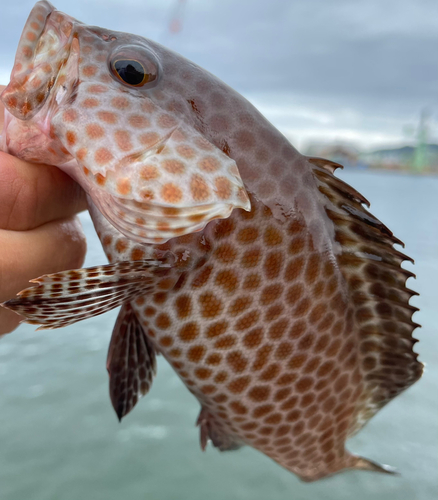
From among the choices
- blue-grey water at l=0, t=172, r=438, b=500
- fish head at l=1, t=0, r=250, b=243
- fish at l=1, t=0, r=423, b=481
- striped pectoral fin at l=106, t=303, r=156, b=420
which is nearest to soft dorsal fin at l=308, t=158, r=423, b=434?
fish at l=1, t=0, r=423, b=481

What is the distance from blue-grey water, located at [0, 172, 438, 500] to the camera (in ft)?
6.66

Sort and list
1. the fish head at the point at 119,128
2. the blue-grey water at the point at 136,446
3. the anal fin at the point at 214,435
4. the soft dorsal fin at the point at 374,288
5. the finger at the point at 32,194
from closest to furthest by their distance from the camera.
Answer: the fish head at the point at 119,128, the finger at the point at 32,194, the soft dorsal fin at the point at 374,288, the anal fin at the point at 214,435, the blue-grey water at the point at 136,446

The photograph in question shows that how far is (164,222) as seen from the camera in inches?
35.9

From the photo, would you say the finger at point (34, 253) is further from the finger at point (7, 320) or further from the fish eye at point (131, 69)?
the fish eye at point (131, 69)

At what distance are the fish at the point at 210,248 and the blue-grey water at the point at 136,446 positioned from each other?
0.80 meters

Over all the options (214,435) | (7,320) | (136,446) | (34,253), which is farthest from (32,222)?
(136,446)

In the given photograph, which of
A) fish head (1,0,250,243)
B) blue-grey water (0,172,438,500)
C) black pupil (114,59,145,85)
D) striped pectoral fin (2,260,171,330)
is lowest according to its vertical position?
blue-grey water (0,172,438,500)

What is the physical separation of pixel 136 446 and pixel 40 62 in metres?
1.95

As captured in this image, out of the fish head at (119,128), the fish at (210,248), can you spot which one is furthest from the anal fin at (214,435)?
the fish head at (119,128)

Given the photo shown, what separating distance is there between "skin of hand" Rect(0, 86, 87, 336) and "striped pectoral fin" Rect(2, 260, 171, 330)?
0.22 m

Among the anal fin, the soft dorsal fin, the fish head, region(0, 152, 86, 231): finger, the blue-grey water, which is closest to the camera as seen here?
the fish head

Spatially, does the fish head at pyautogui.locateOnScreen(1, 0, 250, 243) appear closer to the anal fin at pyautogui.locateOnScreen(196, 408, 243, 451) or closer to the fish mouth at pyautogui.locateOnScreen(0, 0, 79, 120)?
the fish mouth at pyautogui.locateOnScreen(0, 0, 79, 120)

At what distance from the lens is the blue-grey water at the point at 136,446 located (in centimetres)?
203

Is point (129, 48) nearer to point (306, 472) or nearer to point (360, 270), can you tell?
point (360, 270)
